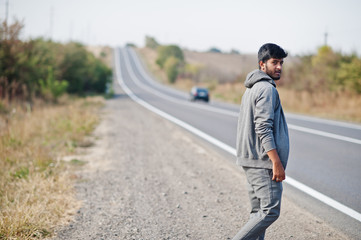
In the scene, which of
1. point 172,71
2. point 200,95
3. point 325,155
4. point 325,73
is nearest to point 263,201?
point 325,155

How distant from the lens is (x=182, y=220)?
3.78 meters

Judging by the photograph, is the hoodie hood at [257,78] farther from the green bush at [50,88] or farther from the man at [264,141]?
the green bush at [50,88]

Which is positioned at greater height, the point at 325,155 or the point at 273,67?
the point at 273,67

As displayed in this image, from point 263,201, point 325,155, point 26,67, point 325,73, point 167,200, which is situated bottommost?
point 167,200

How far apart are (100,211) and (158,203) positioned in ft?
2.56

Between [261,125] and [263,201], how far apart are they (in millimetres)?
640

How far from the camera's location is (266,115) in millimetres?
2482

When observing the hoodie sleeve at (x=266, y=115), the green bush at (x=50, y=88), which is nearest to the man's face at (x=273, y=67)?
the hoodie sleeve at (x=266, y=115)

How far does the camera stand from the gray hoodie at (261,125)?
2.49m

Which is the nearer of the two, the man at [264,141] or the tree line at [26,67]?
the man at [264,141]

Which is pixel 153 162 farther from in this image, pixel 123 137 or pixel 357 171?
pixel 357 171

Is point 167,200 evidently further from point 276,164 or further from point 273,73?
point 273,73

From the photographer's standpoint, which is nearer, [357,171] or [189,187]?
[189,187]

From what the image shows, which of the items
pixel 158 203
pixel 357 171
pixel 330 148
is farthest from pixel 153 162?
pixel 330 148
